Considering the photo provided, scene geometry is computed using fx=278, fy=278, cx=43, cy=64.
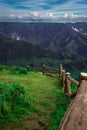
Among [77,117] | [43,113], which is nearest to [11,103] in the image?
[43,113]

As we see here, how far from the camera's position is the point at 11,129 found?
7293 mm

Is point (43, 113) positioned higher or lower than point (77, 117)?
lower

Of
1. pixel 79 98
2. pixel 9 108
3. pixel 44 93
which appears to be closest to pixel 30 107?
pixel 9 108

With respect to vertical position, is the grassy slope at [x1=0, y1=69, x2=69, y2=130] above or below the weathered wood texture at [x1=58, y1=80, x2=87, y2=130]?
below

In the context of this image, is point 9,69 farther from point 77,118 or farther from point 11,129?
point 77,118

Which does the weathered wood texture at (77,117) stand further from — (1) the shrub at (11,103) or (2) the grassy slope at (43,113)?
(1) the shrub at (11,103)

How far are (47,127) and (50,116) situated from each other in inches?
39.3

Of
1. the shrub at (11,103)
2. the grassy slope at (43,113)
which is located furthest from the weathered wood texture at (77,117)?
the shrub at (11,103)

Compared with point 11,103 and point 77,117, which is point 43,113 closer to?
point 11,103

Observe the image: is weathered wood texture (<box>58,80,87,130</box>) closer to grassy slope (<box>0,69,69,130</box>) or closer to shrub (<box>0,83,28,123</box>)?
grassy slope (<box>0,69,69,130</box>)

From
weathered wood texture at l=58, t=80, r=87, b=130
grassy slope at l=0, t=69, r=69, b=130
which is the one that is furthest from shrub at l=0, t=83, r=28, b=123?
weathered wood texture at l=58, t=80, r=87, b=130

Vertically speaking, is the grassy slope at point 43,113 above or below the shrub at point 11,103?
below

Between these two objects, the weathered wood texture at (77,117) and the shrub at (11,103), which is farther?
the shrub at (11,103)

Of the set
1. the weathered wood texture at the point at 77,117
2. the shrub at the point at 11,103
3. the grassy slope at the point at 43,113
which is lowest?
the grassy slope at the point at 43,113
